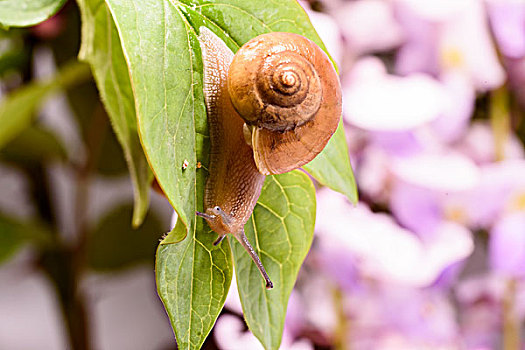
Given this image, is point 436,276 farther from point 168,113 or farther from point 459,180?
point 168,113

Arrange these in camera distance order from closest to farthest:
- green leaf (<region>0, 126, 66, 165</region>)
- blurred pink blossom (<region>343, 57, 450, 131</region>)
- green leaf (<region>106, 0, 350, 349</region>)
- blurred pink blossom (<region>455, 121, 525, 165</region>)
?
green leaf (<region>106, 0, 350, 349</region>) → blurred pink blossom (<region>343, 57, 450, 131</region>) → blurred pink blossom (<region>455, 121, 525, 165</region>) → green leaf (<region>0, 126, 66, 165</region>)

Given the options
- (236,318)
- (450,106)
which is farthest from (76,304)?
(450,106)

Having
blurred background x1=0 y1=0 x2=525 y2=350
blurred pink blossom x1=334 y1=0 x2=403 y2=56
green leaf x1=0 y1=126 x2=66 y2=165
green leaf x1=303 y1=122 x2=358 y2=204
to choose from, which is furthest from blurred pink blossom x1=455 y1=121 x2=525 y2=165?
green leaf x1=0 y1=126 x2=66 y2=165

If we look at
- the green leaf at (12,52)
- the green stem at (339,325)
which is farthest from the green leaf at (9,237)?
the green stem at (339,325)

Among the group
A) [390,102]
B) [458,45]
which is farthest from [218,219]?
[458,45]

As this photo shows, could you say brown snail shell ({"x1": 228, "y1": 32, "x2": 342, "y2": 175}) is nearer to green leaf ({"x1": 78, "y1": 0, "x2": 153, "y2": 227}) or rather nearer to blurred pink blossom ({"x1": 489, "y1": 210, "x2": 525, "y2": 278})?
green leaf ({"x1": 78, "y1": 0, "x2": 153, "y2": 227})

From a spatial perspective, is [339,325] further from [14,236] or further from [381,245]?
[14,236]
